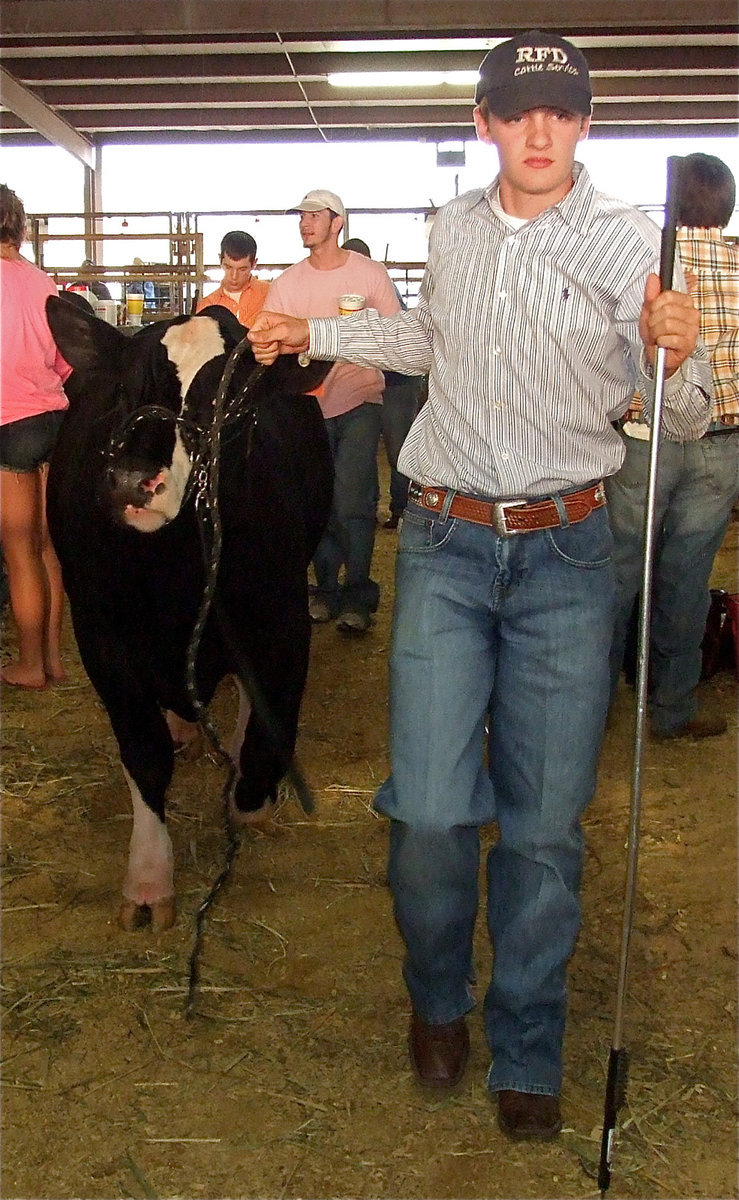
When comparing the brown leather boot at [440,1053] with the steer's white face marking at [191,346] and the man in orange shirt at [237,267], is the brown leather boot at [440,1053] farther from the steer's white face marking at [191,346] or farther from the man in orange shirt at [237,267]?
the man in orange shirt at [237,267]

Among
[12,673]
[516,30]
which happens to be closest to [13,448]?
[12,673]

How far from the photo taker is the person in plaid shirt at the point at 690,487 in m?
4.04

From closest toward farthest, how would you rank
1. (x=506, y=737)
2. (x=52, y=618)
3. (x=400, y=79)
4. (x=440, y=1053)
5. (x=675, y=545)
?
(x=506, y=737) → (x=440, y=1053) → (x=675, y=545) → (x=52, y=618) → (x=400, y=79)

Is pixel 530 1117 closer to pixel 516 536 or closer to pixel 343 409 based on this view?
pixel 516 536

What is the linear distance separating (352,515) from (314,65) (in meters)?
11.8

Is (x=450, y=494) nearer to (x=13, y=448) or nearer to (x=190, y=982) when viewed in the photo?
(x=190, y=982)

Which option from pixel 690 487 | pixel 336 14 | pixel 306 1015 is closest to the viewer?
pixel 306 1015

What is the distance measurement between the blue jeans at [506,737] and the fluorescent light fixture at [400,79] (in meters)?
15.0

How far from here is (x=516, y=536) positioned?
89.4 inches

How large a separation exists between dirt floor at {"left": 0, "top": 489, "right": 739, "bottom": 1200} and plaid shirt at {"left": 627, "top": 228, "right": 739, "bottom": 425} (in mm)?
1384

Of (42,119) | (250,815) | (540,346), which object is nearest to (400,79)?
(42,119)

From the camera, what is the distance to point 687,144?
19281 mm

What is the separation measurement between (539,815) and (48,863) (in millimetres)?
1940

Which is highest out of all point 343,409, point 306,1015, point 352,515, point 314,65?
point 314,65
